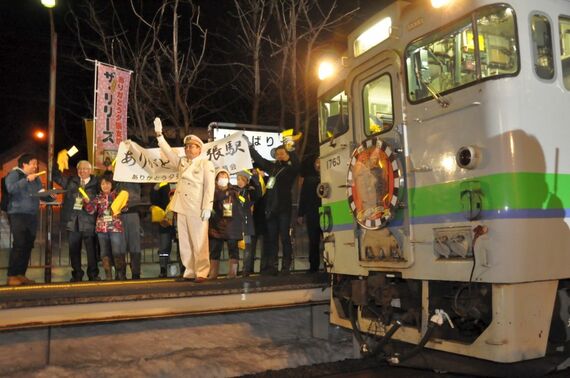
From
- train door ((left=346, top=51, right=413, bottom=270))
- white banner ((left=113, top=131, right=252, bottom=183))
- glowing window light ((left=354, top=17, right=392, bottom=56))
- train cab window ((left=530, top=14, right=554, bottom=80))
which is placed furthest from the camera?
white banner ((left=113, top=131, right=252, bottom=183))

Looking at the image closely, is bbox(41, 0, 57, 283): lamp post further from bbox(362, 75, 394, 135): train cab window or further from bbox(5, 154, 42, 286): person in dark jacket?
bbox(362, 75, 394, 135): train cab window

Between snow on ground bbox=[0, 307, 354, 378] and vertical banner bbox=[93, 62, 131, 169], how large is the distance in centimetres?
438

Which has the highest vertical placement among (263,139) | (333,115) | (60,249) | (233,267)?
(263,139)

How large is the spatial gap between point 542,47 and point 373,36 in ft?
5.72

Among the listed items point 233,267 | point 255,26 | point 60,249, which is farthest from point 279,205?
point 255,26

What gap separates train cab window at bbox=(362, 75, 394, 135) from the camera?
5.48 meters

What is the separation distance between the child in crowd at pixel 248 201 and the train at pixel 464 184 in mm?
2864

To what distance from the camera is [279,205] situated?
813 centimetres

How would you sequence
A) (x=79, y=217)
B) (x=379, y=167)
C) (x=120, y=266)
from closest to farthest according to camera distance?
(x=379, y=167) < (x=79, y=217) < (x=120, y=266)

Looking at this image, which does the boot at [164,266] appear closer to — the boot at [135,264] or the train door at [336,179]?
the boot at [135,264]

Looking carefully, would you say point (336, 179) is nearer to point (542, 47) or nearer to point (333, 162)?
point (333, 162)

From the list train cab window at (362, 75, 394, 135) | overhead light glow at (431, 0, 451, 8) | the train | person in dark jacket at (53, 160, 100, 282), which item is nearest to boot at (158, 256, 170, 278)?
person in dark jacket at (53, 160, 100, 282)

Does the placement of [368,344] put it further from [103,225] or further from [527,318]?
[103,225]

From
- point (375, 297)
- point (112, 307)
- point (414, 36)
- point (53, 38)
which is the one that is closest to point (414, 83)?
point (414, 36)
